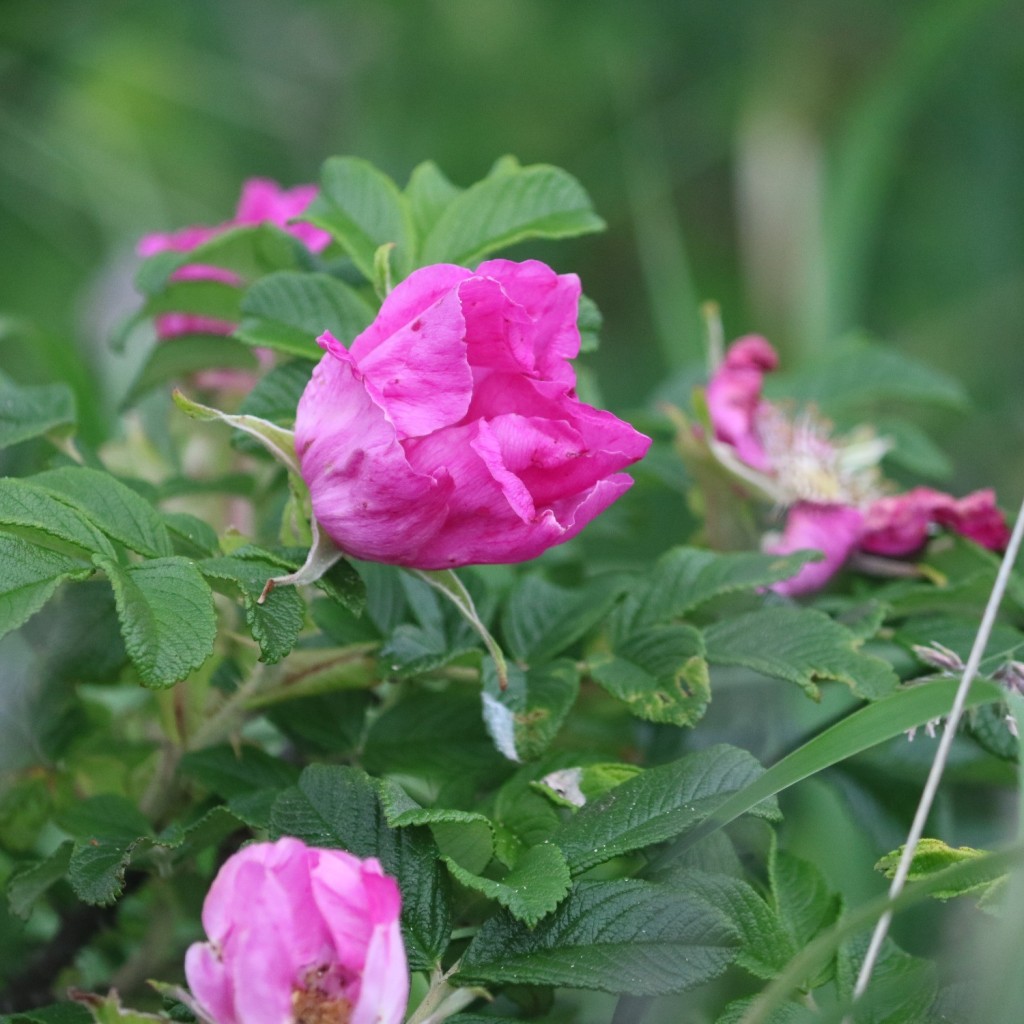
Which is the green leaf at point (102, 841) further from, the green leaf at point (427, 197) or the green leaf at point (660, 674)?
the green leaf at point (427, 197)

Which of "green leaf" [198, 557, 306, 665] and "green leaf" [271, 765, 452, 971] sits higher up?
"green leaf" [198, 557, 306, 665]

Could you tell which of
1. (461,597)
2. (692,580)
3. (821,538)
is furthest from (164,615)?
(821,538)

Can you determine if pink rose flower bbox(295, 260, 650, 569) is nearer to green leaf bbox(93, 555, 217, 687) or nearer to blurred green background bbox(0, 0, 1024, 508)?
green leaf bbox(93, 555, 217, 687)

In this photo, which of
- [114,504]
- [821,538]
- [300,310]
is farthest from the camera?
[821,538]

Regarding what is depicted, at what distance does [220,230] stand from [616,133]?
59.8 inches

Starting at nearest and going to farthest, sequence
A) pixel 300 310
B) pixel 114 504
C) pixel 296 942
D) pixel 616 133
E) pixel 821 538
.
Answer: pixel 296 942 < pixel 114 504 < pixel 300 310 < pixel 821 538 < pixel 616 133

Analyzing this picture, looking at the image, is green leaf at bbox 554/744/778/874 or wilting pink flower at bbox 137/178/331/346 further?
wilting pink flower at bbox 137/178/331/346

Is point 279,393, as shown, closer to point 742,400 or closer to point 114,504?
point 114,504

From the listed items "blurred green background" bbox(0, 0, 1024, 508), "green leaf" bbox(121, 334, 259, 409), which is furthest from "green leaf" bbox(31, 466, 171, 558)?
"blurred green background" bbox(0, 0, 1024, 508)

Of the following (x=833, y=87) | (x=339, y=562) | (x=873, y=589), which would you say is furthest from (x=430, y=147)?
(x=339, y=562)

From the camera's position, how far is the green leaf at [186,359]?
759 mm

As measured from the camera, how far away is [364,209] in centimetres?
68

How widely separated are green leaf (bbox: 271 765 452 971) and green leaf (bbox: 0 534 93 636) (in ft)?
0.40

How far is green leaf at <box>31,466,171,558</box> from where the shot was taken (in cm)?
52
